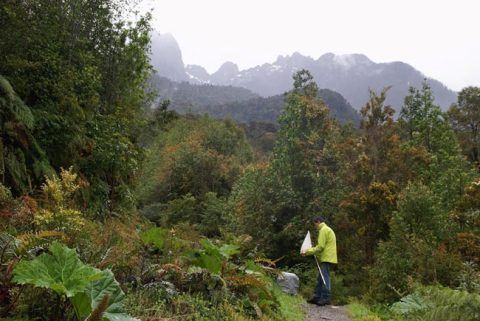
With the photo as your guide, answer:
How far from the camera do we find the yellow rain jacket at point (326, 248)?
32.5 ft

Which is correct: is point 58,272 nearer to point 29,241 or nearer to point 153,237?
point 29,241

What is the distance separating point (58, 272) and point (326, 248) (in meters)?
7.25

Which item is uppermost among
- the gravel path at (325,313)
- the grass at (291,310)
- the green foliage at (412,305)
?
the green foliage at (412,305)

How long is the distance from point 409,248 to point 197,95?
144m

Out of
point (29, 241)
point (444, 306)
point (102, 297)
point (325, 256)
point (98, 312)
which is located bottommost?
point (325, 256)

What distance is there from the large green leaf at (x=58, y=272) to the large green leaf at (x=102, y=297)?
10 centimetres

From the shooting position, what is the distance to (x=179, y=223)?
14859 mm

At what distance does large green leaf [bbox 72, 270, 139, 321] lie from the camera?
3.62m

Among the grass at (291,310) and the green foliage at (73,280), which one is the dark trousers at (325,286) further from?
the green foliage at (73,280)

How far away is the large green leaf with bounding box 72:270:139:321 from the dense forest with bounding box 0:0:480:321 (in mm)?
12

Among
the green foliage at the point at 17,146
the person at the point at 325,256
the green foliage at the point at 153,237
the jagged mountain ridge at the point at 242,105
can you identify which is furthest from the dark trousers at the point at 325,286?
the jagged mountain ridge at the point at 242,105

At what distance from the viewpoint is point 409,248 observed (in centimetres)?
1095

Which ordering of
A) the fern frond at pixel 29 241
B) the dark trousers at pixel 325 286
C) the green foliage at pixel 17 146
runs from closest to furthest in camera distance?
the fern frond at pixel 29 241, the green foliage at pixel 17 146, the dark trousers at pixel 325 286

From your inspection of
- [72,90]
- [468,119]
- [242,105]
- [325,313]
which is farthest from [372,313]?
[242,105]
